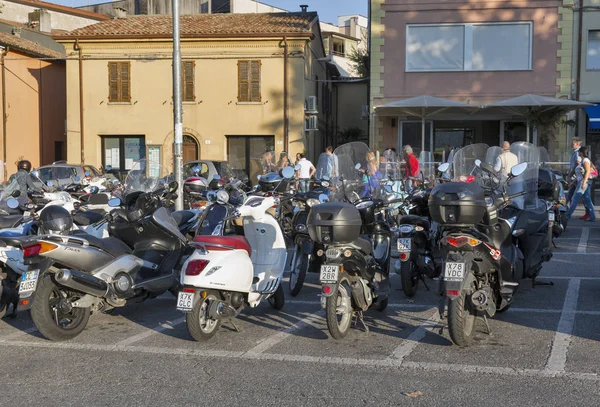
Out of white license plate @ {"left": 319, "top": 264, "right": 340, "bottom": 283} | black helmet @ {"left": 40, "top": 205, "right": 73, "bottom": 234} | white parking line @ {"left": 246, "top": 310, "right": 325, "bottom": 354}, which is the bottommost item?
white parking line @ {"left": 246, "top": 310, "right": 325, "bottom": 354}

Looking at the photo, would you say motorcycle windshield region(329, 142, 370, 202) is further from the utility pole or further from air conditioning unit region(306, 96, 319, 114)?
air conditioning unit region(306, 96, 319, 114)

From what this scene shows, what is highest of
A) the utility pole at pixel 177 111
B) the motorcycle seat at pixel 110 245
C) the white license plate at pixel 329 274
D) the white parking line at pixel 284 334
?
the utility pole at pixel 177 111

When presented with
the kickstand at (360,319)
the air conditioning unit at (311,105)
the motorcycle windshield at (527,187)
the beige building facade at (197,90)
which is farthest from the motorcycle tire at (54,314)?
the air conditioning unit at (311,105)

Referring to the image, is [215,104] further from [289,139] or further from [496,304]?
[496,304]

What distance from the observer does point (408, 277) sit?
25.8 ft

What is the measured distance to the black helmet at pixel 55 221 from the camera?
6.73 m

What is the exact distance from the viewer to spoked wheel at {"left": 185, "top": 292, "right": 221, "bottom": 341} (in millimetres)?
6027

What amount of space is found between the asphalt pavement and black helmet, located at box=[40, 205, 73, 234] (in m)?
Answer: 0.95

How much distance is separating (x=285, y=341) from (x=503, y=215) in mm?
2913

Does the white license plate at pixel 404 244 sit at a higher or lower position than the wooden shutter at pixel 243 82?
lower

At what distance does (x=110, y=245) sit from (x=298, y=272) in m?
2.29

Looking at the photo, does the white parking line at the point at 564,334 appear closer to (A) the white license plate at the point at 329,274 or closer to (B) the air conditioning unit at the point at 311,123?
(A) the white license plate at the point at 329,274

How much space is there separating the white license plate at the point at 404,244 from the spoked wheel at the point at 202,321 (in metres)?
2.25

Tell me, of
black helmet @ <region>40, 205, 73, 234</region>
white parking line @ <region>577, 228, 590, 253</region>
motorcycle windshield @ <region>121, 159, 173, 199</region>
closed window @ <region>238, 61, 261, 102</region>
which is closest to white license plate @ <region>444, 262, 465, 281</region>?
black helmet @ <region>40, 205, 73, 234</region>
